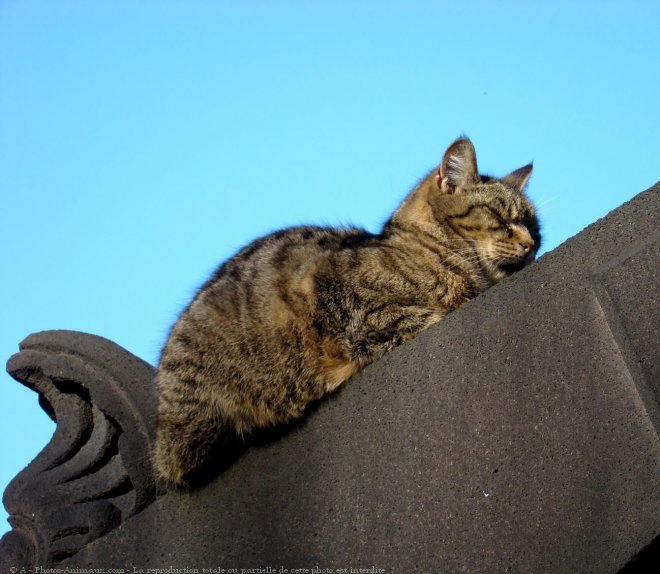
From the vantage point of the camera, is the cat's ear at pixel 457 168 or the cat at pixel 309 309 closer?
the cat at pixel 309 309

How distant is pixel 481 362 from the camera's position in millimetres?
3041

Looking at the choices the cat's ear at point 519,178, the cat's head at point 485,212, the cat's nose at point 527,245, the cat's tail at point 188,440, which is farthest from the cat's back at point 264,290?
the cat's ear at point 519,178

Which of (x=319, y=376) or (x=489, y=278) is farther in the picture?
(x=489, y=278)

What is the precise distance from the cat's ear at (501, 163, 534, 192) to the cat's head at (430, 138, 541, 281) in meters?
0.02

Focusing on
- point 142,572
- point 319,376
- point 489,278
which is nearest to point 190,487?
point 142,572

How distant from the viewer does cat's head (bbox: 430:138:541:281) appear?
13.4 feet

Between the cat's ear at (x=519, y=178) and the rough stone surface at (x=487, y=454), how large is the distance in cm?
165

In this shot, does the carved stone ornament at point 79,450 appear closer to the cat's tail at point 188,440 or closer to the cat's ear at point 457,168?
the cat's tail at point 188,440

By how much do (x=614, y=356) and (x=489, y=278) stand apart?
4.36 feet

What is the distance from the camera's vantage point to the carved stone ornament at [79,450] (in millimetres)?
3738

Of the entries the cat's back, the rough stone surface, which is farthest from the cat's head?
the rough stone surface

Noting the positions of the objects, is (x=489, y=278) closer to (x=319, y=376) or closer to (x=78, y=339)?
(x=319, y=376)

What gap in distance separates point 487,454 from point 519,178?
2.19 metres

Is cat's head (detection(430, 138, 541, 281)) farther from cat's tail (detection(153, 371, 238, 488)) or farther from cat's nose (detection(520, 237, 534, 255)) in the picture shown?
cat's tail (detection(153, 371, 238, 488))
